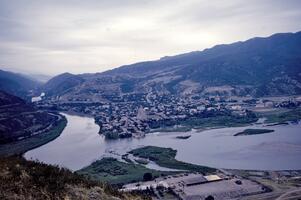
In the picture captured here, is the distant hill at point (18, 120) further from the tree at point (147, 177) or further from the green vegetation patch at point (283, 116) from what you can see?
the green vegetation patch at point (283, 116)

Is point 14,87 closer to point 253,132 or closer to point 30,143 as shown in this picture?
point 30,143

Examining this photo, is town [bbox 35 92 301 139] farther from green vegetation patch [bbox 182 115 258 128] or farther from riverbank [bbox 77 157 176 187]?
riverbank [bbox 77 157 176 187]

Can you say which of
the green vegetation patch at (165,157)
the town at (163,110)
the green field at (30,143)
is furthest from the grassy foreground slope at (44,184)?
the town at (163,110)

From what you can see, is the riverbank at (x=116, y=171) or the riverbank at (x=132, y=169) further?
the riverbank at (x=132, y=169)

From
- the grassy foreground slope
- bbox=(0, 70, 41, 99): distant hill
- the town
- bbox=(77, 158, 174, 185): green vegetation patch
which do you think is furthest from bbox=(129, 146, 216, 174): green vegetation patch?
bbox=(0, 70, 41, 99): distant hill

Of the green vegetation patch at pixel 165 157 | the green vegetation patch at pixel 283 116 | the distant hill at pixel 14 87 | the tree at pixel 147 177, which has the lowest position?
the green vegetation patch at pixel 165 157

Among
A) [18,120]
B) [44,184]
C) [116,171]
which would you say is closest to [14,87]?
[18,120]

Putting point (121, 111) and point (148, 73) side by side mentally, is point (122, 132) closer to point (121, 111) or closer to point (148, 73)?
point (121, 111)
